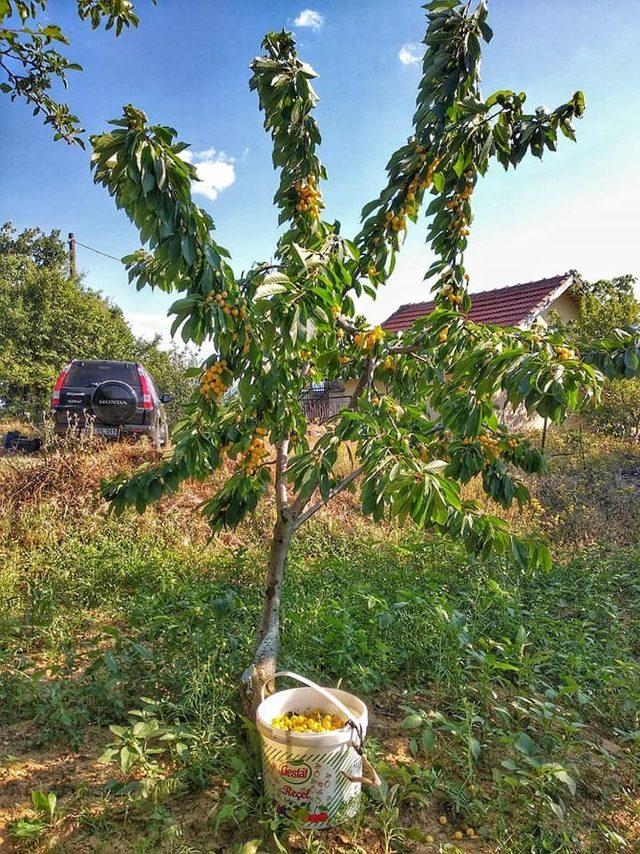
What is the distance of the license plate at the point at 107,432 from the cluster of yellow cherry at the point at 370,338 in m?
4.63

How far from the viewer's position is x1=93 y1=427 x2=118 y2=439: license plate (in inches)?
245

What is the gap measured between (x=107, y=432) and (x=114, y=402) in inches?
16.1

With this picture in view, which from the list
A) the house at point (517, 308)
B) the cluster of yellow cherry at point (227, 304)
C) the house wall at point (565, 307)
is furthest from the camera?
the house wall at point (565, 307)

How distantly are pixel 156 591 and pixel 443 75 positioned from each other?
3573 mm

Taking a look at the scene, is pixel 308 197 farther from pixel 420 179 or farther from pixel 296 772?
pixel 296 772

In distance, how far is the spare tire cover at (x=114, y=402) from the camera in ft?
21.0

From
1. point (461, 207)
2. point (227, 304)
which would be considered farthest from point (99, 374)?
point (227, 304)

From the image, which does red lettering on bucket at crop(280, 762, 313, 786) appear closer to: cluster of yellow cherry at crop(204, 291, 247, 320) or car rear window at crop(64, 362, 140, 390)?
cluster of yellow cherry at crop(204, 291, 247, 320)

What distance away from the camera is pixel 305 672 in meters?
2.77

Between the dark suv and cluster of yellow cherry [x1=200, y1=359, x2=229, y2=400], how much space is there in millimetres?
4551

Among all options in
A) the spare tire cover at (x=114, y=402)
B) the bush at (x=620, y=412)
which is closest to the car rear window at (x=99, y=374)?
the spare tire cover at (x=114, y=402)

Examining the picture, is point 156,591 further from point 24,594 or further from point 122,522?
point 122,522

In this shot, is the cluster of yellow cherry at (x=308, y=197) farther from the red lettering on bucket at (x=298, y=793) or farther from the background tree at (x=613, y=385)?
the background tree at (x=613, y=385)

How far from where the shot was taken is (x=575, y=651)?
10.8ft
